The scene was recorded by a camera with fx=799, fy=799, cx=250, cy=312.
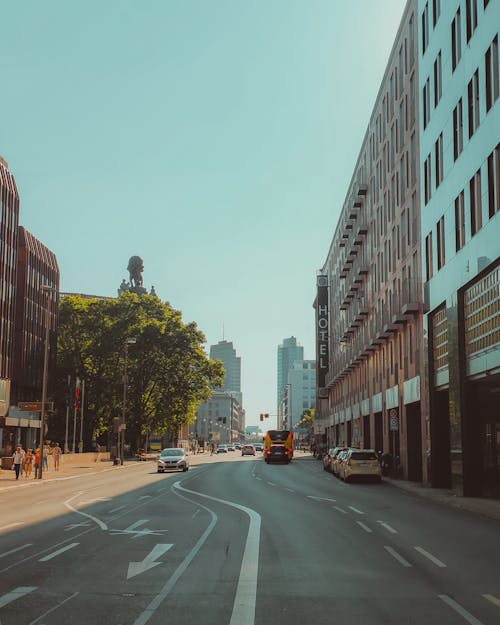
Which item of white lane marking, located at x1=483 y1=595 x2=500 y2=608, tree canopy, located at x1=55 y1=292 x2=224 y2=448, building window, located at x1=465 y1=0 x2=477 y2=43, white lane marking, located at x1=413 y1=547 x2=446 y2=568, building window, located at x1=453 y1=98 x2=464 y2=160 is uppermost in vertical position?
building window, located at x1=465 y1=0 x2=477 y2=43

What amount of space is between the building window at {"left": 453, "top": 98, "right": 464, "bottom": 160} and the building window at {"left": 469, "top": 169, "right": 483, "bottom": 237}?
2546 mm

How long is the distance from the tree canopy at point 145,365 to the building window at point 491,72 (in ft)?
174

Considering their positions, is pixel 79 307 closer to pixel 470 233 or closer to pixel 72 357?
pixel 72 357

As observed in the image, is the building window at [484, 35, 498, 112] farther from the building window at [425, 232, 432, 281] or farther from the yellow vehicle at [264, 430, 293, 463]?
the yellow vehicle at [264, 430, 293, 463]

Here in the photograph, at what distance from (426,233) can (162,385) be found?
45540 millimetres

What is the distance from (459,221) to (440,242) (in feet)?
12.2

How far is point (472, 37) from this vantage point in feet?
98.5

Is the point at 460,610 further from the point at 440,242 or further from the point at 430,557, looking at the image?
the point at 440,242

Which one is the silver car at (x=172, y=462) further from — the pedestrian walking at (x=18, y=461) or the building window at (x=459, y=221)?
the building window at (x=459, y=221)

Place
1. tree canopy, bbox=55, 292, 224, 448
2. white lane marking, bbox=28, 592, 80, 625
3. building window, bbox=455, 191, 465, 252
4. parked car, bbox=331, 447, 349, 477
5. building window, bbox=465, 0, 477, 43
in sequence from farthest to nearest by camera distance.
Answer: tree canopy, bbox=55, 292, 224, 448, parked car, bbox=331, 447, 349, 477, building window, bbox=455, 191, 465, 252, building window, bbox=465, 0, 477, 43, white lane marking, bbox=28, 592, 80, 625

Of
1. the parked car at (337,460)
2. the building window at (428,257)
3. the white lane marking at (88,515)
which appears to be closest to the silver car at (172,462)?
the parked car at (337,460)

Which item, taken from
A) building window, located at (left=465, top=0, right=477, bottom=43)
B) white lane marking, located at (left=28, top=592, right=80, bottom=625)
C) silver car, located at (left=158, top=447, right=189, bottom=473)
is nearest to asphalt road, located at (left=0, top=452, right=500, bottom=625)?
white lane marking, located at (left=28, top=592, right=80, bottom=625)

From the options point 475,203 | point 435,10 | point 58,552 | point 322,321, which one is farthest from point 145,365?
point 58,552

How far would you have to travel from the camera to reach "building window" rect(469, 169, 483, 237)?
28984 millimetres
